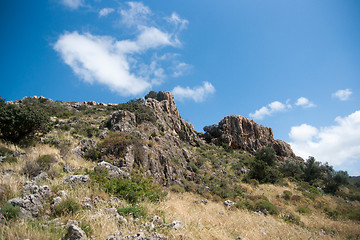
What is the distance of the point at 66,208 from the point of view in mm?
4711

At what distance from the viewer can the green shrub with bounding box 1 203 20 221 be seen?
3885mm

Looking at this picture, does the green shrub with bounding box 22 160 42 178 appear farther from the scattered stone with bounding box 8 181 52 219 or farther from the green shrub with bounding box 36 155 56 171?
the scattered stone with bounding box 8 181 52 219

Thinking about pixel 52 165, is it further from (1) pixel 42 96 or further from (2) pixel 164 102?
(1) pixel 42 96

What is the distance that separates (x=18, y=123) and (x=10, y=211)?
9.54m

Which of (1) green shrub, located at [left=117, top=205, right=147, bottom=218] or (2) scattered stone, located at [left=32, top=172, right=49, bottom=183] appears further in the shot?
(2) scattered stone, located at [left=32, top=172, right=49, bottom=183]

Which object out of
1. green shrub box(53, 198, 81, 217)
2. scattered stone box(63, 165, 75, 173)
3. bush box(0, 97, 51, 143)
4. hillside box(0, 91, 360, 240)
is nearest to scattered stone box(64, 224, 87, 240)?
hillside box(0, 91, 360, 240)

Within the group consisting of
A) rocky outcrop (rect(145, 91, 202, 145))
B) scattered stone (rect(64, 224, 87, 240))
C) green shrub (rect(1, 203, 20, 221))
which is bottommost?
scattered stone (rect(64, 224, 87, 240))

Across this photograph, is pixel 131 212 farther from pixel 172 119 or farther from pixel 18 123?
pixel 172 119

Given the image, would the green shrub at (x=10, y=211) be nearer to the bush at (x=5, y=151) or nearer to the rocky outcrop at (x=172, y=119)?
the bush at (x=5, y=151)

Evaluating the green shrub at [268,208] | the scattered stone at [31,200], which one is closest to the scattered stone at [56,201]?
the scattered stone at [31,200]

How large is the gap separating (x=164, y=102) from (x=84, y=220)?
1752 inches

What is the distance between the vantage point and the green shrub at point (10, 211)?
388 cm

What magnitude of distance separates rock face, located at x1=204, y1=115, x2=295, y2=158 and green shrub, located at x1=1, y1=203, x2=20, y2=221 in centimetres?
4983

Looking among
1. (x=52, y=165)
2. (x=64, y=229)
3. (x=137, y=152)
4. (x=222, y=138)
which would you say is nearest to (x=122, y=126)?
(x=137, y=152)
